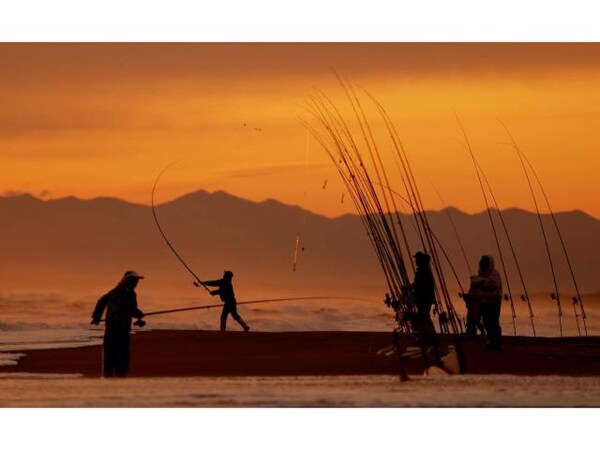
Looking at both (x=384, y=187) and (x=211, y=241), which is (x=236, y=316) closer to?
(x=211, y=241)

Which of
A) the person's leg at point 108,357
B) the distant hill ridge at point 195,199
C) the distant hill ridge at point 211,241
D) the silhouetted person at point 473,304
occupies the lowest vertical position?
the person's leg at point 108,357

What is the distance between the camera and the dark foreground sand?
9.88 m

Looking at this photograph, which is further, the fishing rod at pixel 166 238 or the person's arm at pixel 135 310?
the fishing rod at pixel 166 238

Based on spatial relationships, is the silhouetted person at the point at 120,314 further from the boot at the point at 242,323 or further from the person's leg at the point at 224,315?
the boot at the point at 242,323

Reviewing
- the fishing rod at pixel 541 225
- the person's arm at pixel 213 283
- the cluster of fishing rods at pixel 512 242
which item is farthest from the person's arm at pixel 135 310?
the fishing rod at pixel 541 225

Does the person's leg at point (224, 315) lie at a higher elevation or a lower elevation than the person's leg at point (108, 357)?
higher

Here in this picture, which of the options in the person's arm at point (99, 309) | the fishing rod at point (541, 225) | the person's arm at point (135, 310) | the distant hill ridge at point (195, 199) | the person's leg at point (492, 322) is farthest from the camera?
the person's leg at point (492, 322)

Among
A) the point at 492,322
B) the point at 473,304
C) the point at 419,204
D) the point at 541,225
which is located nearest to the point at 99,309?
the point at 419,204

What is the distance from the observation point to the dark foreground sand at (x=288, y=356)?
988 cm

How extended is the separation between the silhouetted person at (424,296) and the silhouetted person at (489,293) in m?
0.34

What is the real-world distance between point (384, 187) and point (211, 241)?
41.2 inches

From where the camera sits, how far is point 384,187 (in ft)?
33.1

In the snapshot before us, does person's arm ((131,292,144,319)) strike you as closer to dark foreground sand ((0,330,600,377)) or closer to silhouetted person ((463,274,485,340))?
dark foreground sand ((0,330,600,377))

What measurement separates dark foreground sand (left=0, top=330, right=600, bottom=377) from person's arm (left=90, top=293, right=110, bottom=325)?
1.50 feet
